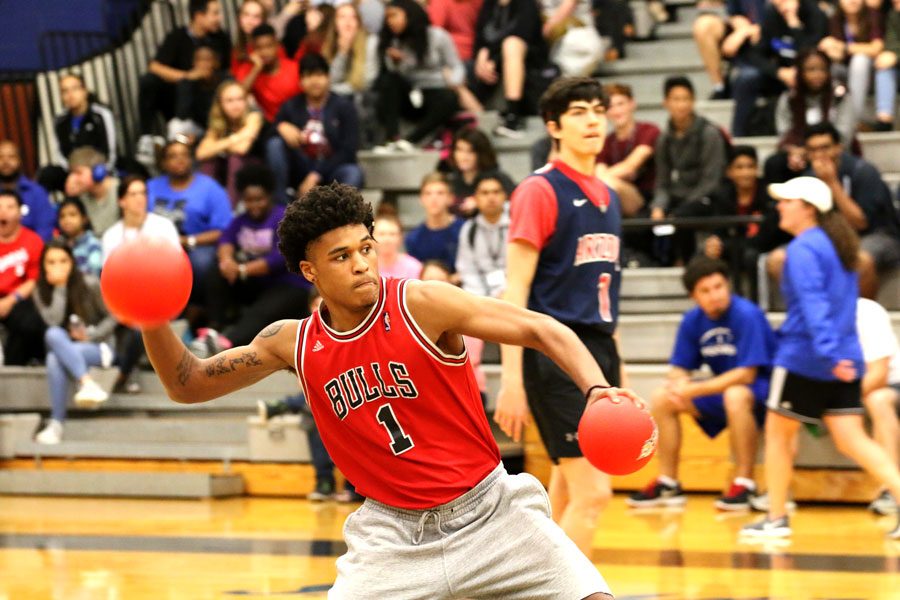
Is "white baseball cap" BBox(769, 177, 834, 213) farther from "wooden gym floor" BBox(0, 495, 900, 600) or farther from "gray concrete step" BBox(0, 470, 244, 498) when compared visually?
"gray concrete step" BBox(0, 470, 244, 498)

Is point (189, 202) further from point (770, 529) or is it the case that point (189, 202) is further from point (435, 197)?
point (770, 529)

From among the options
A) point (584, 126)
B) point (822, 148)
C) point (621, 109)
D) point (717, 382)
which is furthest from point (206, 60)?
point (584, 126)

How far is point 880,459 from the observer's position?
23.2 ft

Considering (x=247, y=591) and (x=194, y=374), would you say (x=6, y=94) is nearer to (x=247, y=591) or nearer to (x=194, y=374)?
(x=247, y=591)

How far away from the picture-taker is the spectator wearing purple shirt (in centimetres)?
1052

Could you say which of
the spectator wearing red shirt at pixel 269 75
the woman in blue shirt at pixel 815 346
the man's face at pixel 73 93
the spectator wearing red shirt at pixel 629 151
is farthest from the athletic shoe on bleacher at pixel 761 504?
the man's face at pixel 73 93

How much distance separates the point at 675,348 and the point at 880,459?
1.94 meters

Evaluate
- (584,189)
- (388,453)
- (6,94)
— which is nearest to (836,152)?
(584,189)

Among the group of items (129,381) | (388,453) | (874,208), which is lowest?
(129,381)

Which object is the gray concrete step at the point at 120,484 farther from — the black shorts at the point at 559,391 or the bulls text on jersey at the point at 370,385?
the bulls text on jersey at the point at 370,385

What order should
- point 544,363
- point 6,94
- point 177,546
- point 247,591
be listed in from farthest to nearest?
point 6,94, point 177,546, point 247,591, point 544,363

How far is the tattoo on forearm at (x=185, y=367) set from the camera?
3883 mm

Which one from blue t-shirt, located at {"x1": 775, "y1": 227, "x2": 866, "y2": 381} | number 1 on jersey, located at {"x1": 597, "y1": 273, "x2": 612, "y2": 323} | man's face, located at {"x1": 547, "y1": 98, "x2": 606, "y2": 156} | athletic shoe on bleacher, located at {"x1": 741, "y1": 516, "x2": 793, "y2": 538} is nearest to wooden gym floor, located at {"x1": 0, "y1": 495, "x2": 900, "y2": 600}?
athletic shoe on bleacher, located at {"x1": 741, "y1": 516, "x2": 793, "y2": 538}

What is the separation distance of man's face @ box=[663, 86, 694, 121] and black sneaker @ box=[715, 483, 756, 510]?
9.83 feet
